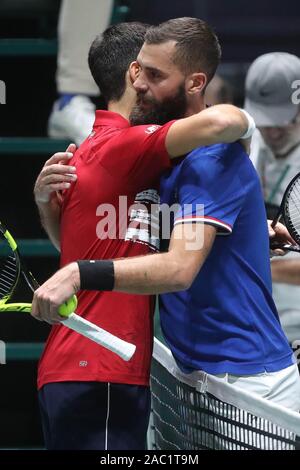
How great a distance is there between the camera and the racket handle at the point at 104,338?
3.03 metres

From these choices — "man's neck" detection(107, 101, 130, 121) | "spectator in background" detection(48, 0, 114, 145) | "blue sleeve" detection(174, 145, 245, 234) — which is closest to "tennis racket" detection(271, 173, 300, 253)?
"blue sleeve" detection(174, 145, 245, 234)

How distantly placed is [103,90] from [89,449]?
1074 millimetres

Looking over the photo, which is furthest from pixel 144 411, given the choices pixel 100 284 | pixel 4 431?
A: pixel 4 431

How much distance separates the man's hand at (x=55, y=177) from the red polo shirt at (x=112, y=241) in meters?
0.03

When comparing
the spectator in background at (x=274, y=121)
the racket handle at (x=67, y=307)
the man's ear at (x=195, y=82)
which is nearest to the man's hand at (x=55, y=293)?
the racket handle at (x=67, y=307)

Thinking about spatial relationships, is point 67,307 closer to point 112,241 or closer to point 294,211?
point 112,241

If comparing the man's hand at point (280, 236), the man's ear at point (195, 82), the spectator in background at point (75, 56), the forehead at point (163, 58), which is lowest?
the man's hand at point (280, 236)

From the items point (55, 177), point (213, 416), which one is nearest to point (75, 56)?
point (55, 177)

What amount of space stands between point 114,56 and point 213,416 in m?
1.12

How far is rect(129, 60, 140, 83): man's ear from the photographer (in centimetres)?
344

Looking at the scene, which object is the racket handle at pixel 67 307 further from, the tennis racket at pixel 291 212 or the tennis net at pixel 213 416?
the tennis racket at pixel 291 212

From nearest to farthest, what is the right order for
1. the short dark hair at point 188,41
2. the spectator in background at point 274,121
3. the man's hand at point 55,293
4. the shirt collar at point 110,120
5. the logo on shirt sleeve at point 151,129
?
the man's hand at point 55,293 < the logo on shirt sleeve at point 151,129 < the short dark hair at point 188,41 < the shirt collar at point 110,120 < the spectator in background at point 274,121

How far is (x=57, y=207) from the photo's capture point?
3529 millimetres
